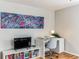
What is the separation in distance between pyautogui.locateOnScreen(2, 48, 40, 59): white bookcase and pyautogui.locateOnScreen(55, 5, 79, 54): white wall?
1562 mm

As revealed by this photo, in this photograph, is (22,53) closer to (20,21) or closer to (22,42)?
(22,42)

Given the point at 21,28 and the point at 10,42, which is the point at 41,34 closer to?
the point at 21,28

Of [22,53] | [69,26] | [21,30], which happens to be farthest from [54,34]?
[22,53]

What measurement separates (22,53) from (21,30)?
3.04 ft

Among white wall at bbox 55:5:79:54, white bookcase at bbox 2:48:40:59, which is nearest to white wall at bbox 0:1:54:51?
white bookcase at bbox 2:48:40:59

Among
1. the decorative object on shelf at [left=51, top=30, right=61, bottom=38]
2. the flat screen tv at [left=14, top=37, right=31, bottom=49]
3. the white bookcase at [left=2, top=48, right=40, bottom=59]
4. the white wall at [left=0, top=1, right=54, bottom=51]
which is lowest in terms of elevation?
the white bookcase at [left=2, top=48, right=40, bottom=59]

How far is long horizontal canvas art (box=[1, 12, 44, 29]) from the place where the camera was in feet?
10.9

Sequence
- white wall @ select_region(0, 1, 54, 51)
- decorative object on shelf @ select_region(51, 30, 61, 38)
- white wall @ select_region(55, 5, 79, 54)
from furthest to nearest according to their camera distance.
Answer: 1. decorative object on shelf @ select_region(51, 30, 61, 38)
2. white wall @ select_region(55, 5, 79, 54)
3. white wall @ select_region(0, 1, 54, 51)

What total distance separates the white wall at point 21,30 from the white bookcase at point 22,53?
15.0 inches

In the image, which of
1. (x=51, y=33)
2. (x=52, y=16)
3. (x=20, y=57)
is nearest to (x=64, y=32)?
(x=51, y=33)

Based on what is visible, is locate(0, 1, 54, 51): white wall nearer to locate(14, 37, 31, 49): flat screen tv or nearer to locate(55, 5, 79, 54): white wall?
locate(14, 37, 31, 49): flat screen tv

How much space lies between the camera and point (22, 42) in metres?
3.52


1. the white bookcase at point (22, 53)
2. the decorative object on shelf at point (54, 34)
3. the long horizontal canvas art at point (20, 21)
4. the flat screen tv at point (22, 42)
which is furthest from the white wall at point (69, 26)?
the flat screen tv at point (22, 42)

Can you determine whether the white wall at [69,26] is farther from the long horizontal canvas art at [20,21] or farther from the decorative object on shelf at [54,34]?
the long horizontal canvas art at [20,21]
